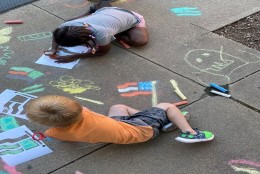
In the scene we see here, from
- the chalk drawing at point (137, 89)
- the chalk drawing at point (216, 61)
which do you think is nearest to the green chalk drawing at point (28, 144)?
the chalk drawing at point (137, 89)

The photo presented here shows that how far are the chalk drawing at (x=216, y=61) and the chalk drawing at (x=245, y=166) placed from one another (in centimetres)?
111

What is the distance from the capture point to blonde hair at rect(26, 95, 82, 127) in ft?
9.41

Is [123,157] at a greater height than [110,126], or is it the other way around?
[110,126]

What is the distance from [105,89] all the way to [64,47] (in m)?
0.92

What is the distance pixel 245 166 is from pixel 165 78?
1.30 meters

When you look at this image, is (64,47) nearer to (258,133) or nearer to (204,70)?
(204,70)

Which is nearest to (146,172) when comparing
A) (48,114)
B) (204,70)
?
(48,114)

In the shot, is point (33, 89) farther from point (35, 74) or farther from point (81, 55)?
point (81, 55)

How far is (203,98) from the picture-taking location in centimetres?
377

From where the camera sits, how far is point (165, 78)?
409 cm

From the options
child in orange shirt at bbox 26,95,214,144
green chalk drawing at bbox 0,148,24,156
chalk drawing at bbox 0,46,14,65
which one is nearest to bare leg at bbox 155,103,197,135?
child in orange shirt at bbox 26,95,214,144

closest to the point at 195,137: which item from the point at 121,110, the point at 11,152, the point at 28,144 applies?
the point at 121,110

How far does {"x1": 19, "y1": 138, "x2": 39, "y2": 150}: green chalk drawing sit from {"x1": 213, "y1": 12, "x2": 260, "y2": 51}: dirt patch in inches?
94.9

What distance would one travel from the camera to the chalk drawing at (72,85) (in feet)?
13.0
